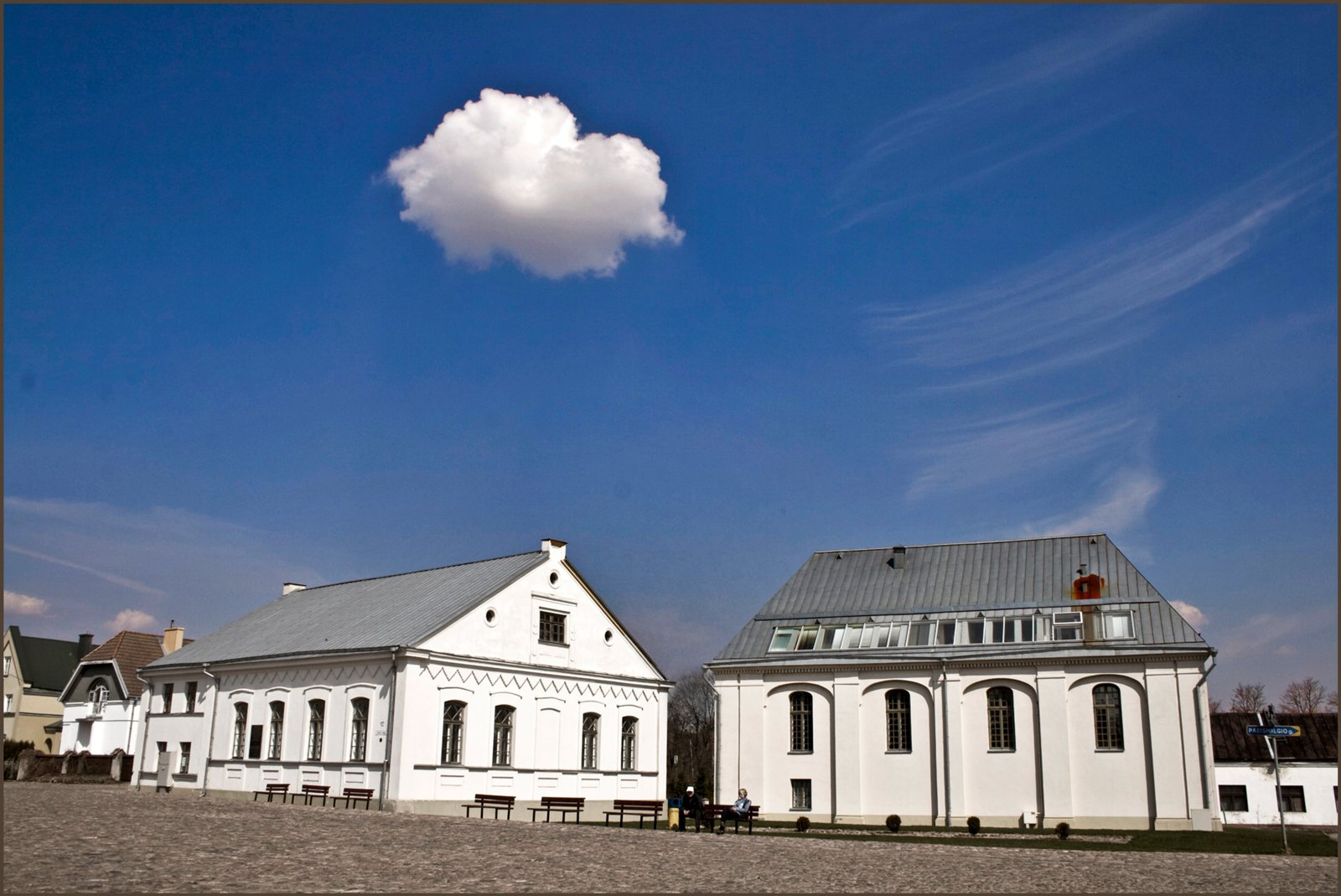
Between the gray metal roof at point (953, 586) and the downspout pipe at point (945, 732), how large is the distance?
3.08 feet

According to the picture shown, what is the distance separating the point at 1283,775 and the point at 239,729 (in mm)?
39365

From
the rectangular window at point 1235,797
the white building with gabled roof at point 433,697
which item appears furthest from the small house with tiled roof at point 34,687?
the rectangular window at point 1235,797

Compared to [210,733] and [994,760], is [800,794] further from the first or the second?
[210,733]

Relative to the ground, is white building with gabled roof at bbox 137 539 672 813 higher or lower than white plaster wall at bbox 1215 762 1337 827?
higher

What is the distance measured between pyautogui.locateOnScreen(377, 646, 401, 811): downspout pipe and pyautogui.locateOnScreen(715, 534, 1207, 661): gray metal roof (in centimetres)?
1233

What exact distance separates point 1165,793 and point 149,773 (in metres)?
32.1

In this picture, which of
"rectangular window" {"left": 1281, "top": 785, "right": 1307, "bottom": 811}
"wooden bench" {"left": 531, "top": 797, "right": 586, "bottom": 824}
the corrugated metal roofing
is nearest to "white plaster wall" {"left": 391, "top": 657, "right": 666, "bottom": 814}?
"wooden bench" {"left": 531, "top": 797, "right": 586, "bottom": 824}

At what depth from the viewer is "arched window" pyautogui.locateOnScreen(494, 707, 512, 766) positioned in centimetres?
3153

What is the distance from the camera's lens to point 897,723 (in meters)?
34.7

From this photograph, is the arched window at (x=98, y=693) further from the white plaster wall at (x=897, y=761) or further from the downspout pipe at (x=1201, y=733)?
the downspout pipe at (x=1201, y=733)

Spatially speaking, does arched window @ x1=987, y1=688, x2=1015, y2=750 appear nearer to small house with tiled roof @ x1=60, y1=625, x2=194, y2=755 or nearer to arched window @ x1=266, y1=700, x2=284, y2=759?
arched window @ x1=266, y1=700, x2=284, y2=759

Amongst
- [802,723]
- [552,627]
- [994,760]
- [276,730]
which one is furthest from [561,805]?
[994,760]

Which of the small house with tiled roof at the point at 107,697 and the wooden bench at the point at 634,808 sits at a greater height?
the small house with tiled roof at the point at 107,697

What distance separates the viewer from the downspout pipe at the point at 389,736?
28625 mm
